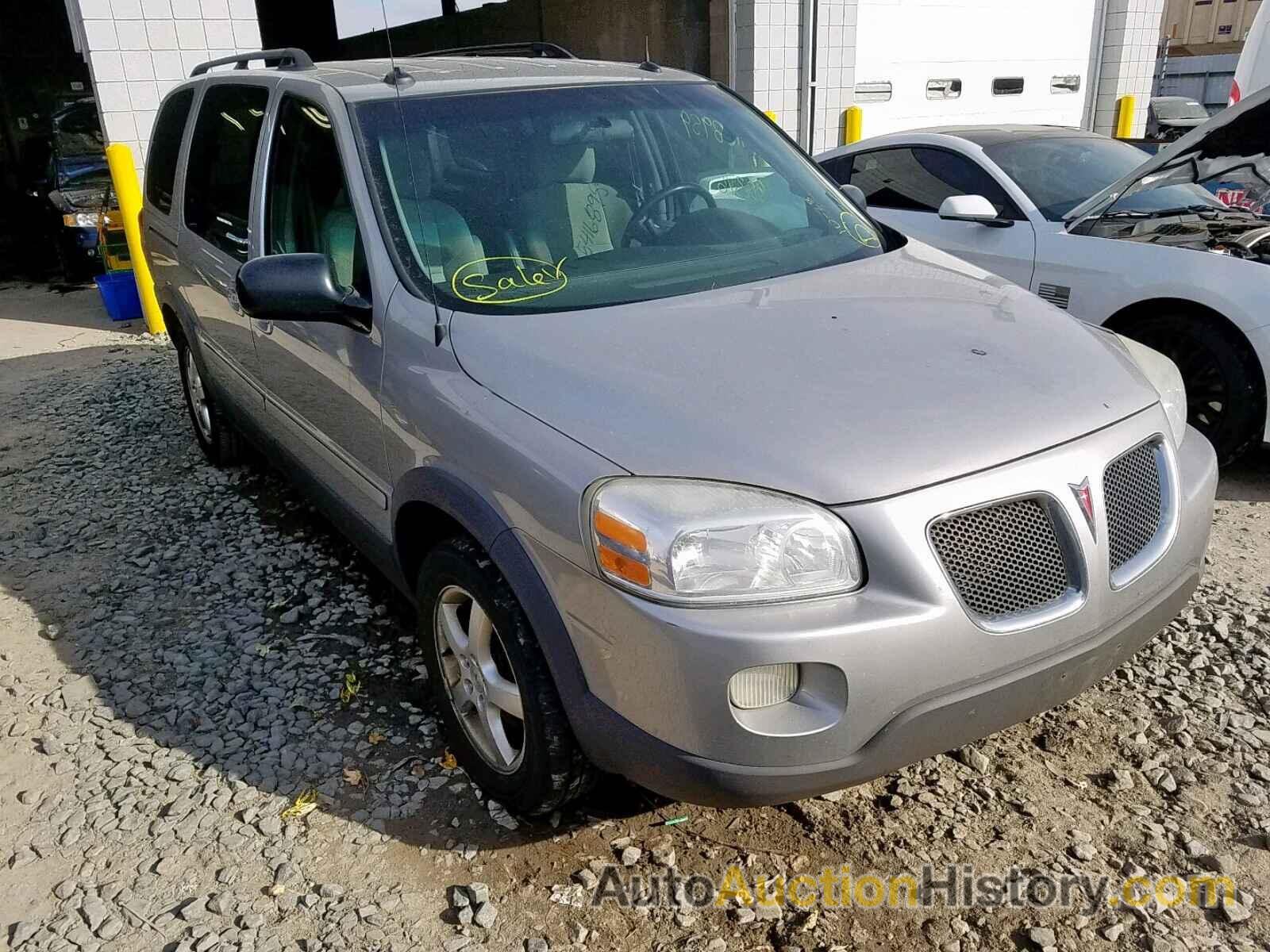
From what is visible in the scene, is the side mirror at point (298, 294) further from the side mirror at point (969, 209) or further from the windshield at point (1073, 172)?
the windshield at point (1073, 172)

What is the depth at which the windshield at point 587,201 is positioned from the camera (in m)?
2.71

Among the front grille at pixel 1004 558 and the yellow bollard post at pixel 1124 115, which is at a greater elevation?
the front grille at pixel 1004 558

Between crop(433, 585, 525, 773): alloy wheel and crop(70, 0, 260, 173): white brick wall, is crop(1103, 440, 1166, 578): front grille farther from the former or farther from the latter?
crop(70, 0, 260, 173): white brick wall

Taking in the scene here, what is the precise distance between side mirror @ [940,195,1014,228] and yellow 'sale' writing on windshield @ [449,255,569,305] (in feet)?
9.62

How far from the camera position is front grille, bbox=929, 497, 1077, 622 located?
1.96 metres

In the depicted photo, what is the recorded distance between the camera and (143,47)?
25.6 ft

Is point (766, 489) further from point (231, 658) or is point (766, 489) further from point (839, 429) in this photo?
point (231, 658)

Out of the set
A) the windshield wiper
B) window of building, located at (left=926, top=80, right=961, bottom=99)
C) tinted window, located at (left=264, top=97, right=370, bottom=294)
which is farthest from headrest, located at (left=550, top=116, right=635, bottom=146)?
window of building, located at (left=926, top=80, right=961, bottom=99)

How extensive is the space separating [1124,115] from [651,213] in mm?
13563

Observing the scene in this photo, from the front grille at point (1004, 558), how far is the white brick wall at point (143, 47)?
7658 mm

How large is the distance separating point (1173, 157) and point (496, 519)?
390 cm

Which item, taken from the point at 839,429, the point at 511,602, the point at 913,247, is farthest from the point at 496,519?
the point at 913,247

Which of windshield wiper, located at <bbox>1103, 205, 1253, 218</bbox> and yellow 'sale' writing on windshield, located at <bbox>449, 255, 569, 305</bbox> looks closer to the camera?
yellow 'sale' writing on windshield, located at <bbox>449, 255, 569, 305</bbox>

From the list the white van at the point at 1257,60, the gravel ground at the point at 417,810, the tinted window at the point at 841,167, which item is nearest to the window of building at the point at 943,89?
the white van at the point at 1257,60
